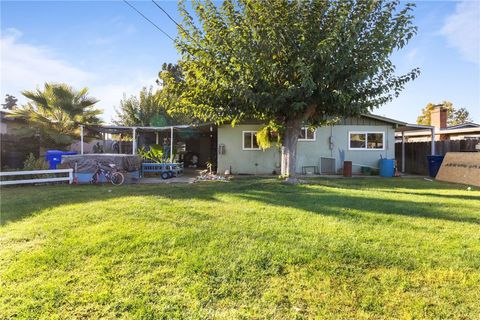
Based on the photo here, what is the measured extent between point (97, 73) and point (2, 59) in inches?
135

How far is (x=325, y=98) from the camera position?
27.0 feet

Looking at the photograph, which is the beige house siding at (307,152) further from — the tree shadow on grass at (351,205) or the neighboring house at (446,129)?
the tree shadow on grass at (351,205)

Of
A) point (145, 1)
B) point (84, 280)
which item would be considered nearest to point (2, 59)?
point (145, 1)

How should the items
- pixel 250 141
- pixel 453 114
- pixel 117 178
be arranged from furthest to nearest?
pixel 453 114 → pixel 250 141 → pixel 117 178

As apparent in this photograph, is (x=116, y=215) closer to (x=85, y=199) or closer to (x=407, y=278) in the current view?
(x=85, y=199)

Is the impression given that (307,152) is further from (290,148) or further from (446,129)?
(446,129)

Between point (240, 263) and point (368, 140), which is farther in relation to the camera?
point (368, 140)

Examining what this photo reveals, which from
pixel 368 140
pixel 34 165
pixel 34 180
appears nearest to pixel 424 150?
pixel 368 140

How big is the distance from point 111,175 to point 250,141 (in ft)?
22.5

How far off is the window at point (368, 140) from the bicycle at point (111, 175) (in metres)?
11.0

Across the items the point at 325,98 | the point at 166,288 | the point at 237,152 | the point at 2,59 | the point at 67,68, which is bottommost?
the point at 166,288

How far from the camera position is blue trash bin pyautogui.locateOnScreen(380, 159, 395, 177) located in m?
13.6

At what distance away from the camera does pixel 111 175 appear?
10.4 meters

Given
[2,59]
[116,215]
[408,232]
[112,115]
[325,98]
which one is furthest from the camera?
[112,115]
